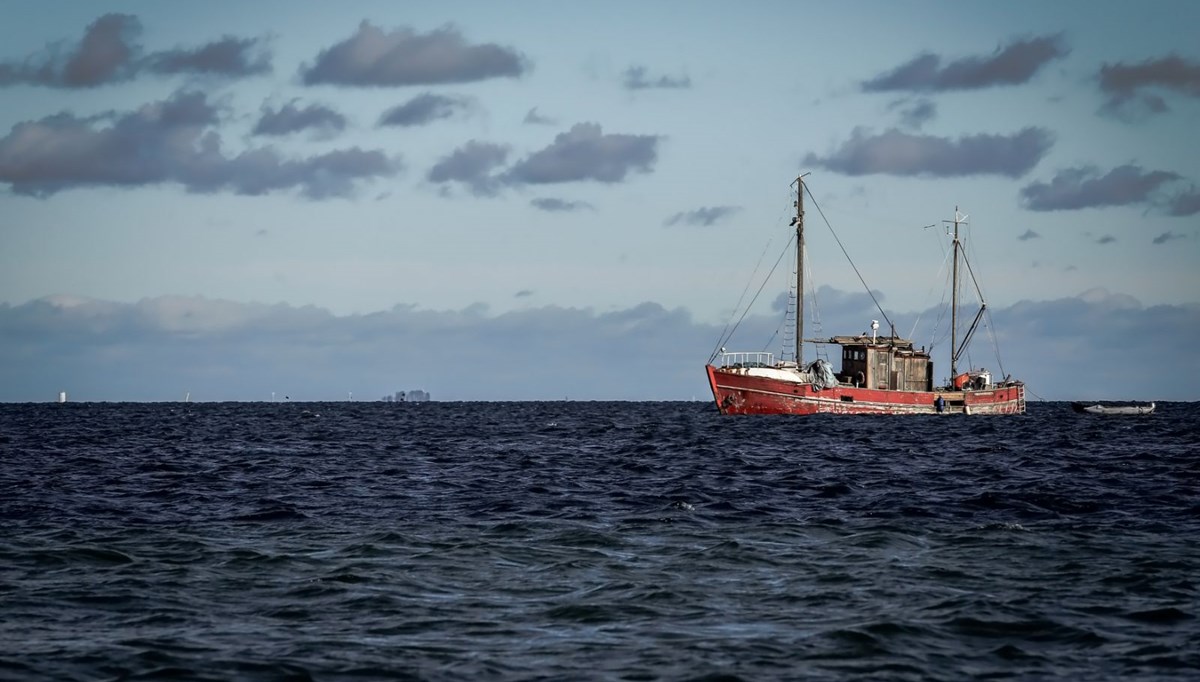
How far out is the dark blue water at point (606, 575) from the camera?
13.3 meters

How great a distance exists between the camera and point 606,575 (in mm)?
18375

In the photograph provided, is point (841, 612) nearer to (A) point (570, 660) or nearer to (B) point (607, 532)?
(A) point (570, 660)

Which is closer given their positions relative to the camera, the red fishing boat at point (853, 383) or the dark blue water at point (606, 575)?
the dark blue water at point (606, 575)

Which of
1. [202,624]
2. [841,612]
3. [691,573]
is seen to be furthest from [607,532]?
[202,624]

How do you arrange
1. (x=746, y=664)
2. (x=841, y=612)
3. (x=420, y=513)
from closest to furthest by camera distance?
1. (x=746, y=664)
2. (x=841, y=612)
3. (x=420, y=513)

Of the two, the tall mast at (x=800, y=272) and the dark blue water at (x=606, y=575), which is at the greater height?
the tall mast at (x=800, y=272)

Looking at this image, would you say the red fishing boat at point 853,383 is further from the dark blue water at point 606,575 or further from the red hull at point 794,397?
the dark blue water at point 606,575

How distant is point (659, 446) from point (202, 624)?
4115cm

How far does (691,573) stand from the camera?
18531 mm

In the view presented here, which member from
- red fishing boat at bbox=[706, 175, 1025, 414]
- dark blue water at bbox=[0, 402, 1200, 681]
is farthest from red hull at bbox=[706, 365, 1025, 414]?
dark blue water at bbox=[0, 402, 1200, 681]

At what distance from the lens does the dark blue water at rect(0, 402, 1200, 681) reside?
13281 mm

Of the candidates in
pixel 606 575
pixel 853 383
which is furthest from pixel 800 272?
pixel 606 575

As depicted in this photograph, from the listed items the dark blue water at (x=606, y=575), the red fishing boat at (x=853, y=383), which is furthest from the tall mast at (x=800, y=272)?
the dark blue water at (x=606, y=575)

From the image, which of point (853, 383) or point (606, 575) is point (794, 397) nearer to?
point (853, 383)
